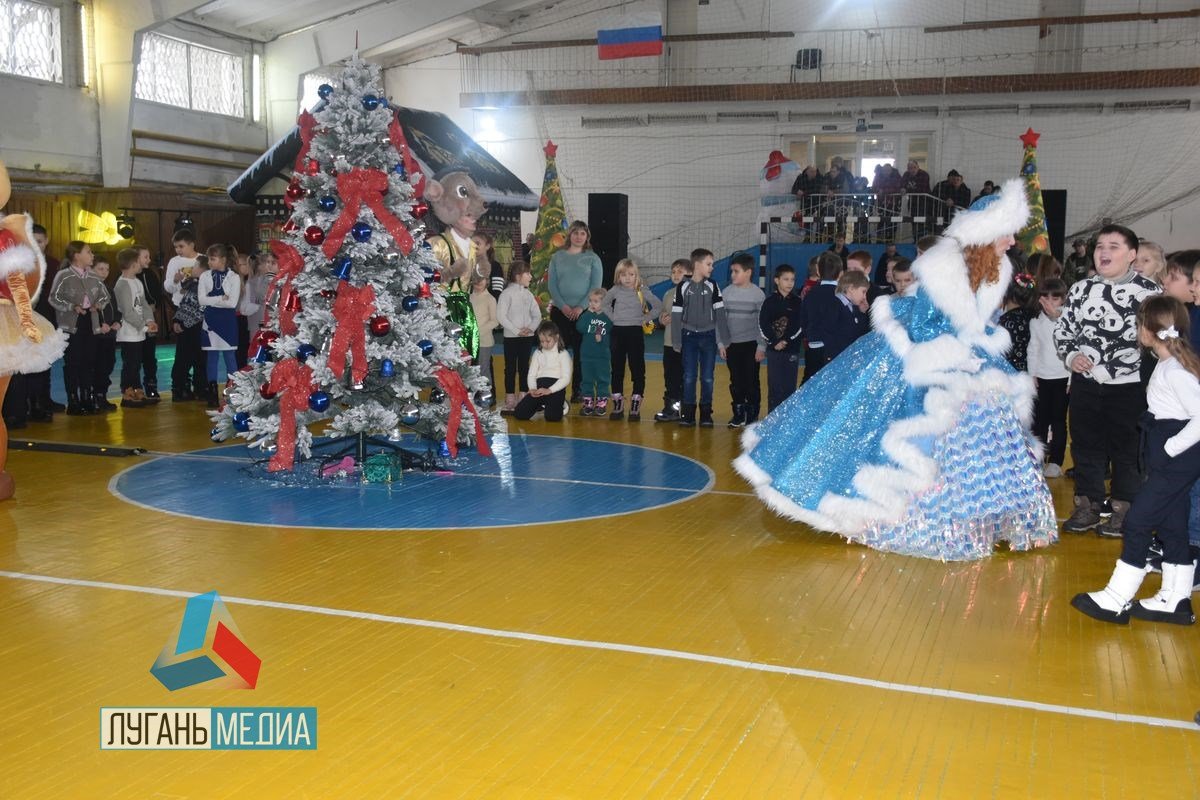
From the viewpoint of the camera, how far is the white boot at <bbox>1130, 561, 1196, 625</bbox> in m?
5.19

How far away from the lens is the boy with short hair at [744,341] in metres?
11.0

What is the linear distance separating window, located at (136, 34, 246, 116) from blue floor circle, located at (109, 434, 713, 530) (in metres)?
14.4

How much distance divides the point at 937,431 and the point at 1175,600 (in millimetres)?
1488

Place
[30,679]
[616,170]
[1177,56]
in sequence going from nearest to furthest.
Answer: [30,679] → [1177,56] → [616,170]

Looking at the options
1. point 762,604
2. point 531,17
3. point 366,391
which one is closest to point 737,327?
point 366,391

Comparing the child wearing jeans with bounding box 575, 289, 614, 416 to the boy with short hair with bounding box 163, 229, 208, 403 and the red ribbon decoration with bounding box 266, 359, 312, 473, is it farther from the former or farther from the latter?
the boy with short hair with bounding box 163, 229, 208, 403

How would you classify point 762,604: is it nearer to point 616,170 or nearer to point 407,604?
point 407,604

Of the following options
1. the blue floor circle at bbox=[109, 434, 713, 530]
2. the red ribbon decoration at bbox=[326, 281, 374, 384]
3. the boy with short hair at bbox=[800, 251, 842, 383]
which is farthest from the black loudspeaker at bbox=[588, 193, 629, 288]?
the red ribbon decoration at bbox=[326, 281, 374, 384]

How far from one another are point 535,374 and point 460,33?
18421 mm

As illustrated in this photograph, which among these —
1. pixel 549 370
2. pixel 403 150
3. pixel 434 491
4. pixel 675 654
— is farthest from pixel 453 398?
pixel 675 654

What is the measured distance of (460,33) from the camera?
1073 inches

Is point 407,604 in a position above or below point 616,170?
below

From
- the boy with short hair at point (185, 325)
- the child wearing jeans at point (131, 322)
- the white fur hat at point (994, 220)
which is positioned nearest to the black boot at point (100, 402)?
the child wearing jeans at point (131, 322)

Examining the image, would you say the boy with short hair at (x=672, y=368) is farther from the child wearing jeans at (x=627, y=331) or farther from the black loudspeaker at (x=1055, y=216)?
the black loudspeaker at (x=1055, y=216)
